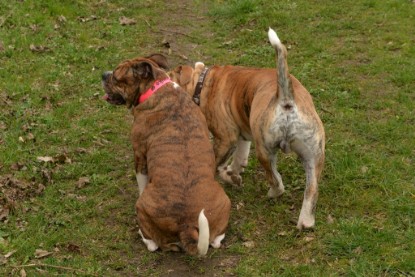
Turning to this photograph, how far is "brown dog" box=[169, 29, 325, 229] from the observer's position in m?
5.13

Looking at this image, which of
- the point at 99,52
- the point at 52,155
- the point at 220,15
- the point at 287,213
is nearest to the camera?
the point at 287,213

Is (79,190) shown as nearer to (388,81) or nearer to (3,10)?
(388,81)

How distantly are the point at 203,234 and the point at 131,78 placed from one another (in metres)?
1.98

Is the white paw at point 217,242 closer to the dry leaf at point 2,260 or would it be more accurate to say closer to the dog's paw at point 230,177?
the dog's paw at point 230,177

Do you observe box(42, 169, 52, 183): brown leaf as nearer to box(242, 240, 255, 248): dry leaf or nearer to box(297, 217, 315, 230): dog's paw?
box(242, 240, 255, 248): dry leaf

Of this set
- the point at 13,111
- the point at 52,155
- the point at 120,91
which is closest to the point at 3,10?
the point at 13,111

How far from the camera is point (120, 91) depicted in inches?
238

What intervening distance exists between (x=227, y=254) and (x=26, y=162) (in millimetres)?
2624

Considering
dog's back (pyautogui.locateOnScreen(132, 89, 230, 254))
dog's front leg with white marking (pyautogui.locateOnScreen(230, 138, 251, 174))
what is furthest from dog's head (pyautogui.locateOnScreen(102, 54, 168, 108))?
dog's front leg with white marking (pyautogui.locateOnScreen(230, 138, 251, 174))

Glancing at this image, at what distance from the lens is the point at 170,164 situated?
5.21 meters

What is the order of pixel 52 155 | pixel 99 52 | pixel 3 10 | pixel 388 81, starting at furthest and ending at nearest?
pixel 3 10 < pixel 99 52 < pixel 388 81 < pixel 52 155

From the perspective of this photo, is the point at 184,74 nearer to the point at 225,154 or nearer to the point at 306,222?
the point at 225,154

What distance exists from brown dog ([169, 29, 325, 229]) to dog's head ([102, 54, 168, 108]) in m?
0.59

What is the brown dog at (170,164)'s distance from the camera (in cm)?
496
